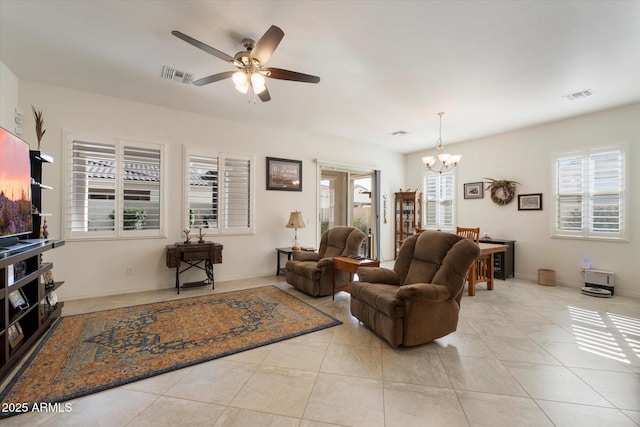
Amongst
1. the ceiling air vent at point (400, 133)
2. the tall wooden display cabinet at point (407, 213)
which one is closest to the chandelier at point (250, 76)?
the ceiling air vent at point (400, 133)

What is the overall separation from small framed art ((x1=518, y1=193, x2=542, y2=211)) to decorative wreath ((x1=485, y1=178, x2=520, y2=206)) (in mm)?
169

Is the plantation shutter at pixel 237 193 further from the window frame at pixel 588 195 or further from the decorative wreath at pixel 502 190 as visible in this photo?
the window frame at pixel 588 195

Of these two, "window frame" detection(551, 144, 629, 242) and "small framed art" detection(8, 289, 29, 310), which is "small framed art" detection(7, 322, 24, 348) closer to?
"small framed art" detection(8, 289, 29, 310)

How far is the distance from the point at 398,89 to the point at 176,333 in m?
3.90

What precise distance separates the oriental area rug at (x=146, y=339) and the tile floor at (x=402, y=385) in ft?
0.52

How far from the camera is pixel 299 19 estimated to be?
95.0 inches

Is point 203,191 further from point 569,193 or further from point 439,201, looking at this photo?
point 569,193

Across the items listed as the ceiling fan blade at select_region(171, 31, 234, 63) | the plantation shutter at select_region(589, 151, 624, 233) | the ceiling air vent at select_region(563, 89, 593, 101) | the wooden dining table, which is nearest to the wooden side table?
the wooden dining table

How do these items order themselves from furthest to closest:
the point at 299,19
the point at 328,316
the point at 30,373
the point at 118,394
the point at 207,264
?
the point at 207,264, the point at 328,316, the point at 299,19, the point at 30,373, the point at 118,394

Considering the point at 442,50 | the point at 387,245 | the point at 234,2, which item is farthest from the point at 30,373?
the point at 387,245

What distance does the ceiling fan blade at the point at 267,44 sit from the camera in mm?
2050

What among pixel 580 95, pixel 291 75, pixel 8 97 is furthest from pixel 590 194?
pixel 8 97

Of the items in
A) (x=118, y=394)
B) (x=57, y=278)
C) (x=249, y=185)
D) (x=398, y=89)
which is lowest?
(x=118, y=394)

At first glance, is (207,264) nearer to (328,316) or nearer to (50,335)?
(50,335)
